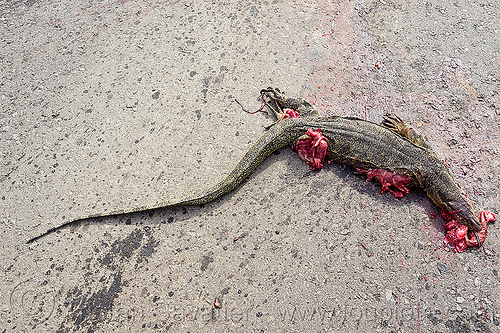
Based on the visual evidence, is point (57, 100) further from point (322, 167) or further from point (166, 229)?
point (322, 167)

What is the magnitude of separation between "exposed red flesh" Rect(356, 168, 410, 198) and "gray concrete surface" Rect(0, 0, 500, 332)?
0.10 meters

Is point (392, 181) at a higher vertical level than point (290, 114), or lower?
lower

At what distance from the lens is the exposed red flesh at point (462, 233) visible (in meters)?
3.65

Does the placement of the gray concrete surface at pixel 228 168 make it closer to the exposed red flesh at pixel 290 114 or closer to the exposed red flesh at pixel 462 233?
the exposed red flesh at pixel 462 233

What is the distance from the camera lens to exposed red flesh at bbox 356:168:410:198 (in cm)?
400

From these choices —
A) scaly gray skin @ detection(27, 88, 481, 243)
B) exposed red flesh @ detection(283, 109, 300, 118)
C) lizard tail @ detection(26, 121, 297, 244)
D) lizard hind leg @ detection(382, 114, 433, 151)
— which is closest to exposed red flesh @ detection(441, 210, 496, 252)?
scaly gray skin @ detection(27, 88, 481, 243)

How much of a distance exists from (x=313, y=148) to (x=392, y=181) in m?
1.02

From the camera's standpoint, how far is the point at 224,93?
509 centimetres

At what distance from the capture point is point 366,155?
13.5 feet

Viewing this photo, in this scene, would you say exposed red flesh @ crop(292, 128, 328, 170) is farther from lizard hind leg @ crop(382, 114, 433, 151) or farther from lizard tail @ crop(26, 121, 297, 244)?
lizard hind leg @ crop(382, 114, 433, 151)

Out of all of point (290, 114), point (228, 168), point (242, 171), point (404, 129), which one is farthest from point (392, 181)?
point (228, 168)

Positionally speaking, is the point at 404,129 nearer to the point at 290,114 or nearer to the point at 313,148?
the point at 313,148

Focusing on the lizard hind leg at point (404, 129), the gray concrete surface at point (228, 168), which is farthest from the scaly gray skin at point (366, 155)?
the gray concrete surface at point (228, 168)

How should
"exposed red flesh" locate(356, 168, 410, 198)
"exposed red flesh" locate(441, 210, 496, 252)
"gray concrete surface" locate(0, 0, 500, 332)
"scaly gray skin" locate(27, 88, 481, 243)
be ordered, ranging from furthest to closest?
"exposed red flesh" locate(356, 168, 410, 198) < "scaly gray skin" locate(27, 88, 481, 243) < "exposed red flesh" locate(441, 210, 496, 252) < "gray concrete surface" locate(0, 0, 500, 332)
